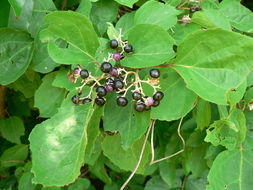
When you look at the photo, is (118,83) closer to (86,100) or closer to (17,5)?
(86,100)

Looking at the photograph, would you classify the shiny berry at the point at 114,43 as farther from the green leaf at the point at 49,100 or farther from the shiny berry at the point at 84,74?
the green leaf at the point at 49,100

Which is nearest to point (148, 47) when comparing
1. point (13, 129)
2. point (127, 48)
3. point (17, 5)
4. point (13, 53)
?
point (127, 48)

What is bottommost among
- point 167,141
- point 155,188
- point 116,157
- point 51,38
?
point 155,188

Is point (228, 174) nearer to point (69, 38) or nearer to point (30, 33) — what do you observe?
point (69, 38)

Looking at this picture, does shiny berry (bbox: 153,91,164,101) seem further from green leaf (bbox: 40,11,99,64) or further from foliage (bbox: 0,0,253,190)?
green leaf (bbox: 40,11,99,64)

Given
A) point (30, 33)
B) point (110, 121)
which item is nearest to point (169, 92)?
point (110, 121)
